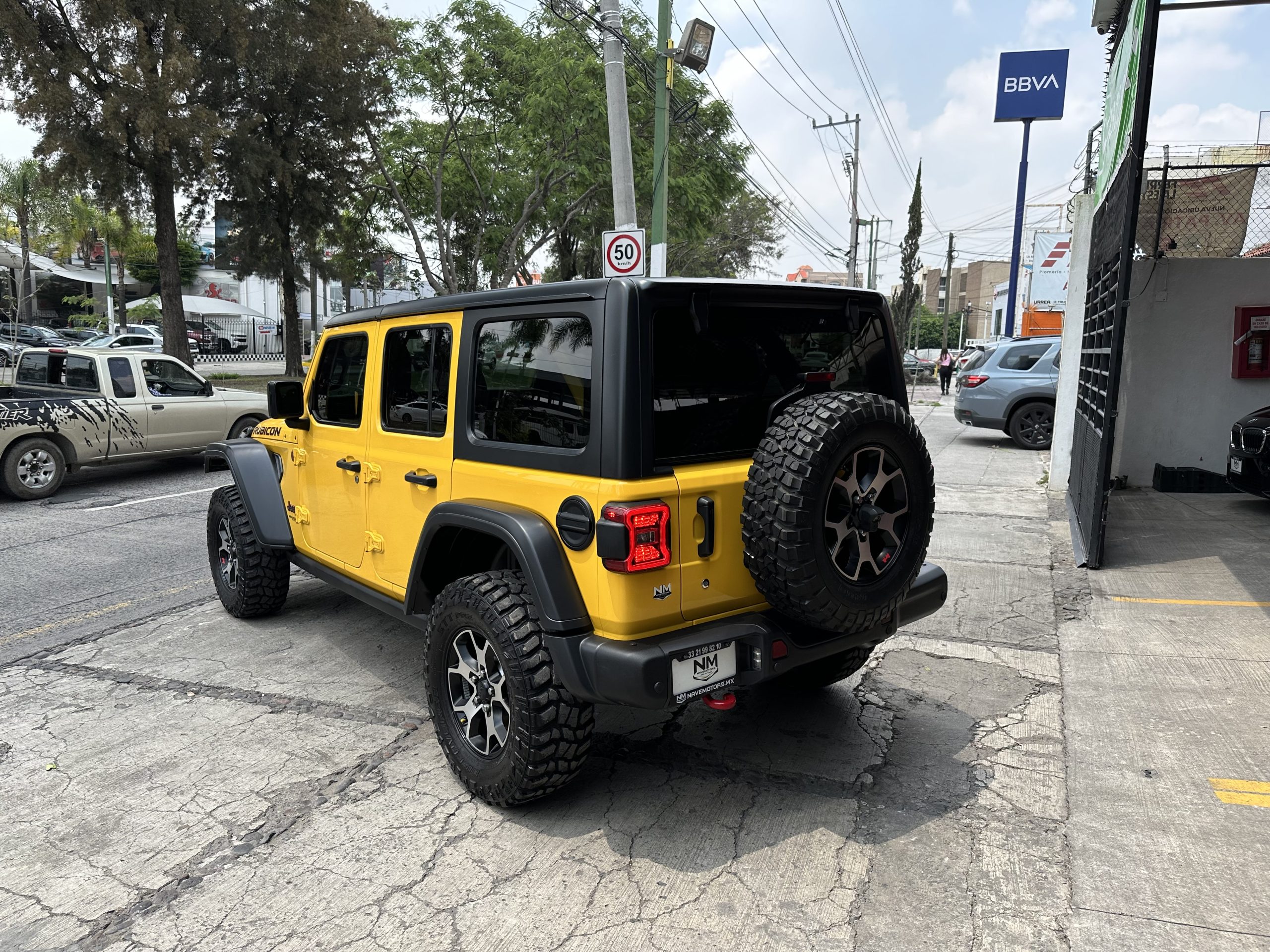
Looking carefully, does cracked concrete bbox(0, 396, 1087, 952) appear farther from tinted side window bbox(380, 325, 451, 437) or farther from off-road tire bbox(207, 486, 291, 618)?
tinted side window bbox(380, 325, 451, 437)

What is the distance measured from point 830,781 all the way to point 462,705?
1.47 metres

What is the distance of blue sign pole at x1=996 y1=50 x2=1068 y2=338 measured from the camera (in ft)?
104

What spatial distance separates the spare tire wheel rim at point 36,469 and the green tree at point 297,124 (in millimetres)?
12156

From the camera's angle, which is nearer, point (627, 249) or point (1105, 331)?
point (1105, 331)

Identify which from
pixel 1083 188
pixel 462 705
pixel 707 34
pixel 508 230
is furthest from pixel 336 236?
pixel 462 705

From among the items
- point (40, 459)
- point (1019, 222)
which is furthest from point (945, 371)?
point (40, 459)

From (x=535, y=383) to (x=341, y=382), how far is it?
1665 mm

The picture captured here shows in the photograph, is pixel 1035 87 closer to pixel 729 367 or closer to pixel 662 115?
pixel 662 115

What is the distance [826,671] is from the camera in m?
4.15

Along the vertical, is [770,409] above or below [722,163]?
below

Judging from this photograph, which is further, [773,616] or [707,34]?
[707,34]

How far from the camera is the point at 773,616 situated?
3.19 meters

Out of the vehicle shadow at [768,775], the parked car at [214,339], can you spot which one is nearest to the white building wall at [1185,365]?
the vehicle shadow at [768,775]

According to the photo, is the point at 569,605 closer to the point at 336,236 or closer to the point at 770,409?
the point at 770,409
